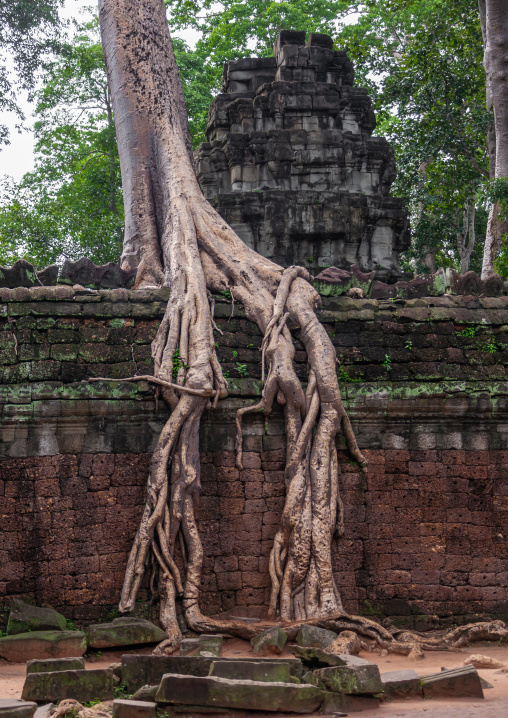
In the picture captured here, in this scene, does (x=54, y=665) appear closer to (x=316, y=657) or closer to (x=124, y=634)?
(x=124, y=634)

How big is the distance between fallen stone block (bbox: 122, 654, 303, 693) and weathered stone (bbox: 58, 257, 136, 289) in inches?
144

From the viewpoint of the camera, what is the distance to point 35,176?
21.3 metres

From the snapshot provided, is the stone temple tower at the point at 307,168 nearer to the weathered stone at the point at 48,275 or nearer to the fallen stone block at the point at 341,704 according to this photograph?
the weathered stone at the point at 48,275

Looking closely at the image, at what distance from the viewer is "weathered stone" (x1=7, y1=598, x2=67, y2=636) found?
6.01m

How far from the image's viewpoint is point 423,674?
5.50m

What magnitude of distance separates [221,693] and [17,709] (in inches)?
38.8

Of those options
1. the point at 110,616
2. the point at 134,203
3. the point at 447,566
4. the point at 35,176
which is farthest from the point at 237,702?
the point at 35,176

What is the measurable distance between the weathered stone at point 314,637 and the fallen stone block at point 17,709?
7.31 feet

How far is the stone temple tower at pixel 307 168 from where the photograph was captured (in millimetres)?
11422

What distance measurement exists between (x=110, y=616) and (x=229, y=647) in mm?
943

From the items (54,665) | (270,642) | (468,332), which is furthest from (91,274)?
(54,665)

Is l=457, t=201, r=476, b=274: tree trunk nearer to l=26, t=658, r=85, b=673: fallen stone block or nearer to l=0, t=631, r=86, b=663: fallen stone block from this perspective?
l=0, t=631, r=86, b=663: fallen stone block

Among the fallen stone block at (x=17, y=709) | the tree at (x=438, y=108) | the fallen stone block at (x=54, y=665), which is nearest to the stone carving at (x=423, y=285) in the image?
the fallen stone block at (x=54, y=665)

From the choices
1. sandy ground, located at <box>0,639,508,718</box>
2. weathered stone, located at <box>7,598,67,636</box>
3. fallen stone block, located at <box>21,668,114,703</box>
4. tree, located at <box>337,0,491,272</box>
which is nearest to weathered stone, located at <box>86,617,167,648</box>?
sandy ground, located at <box>0,639,508,718</box>
